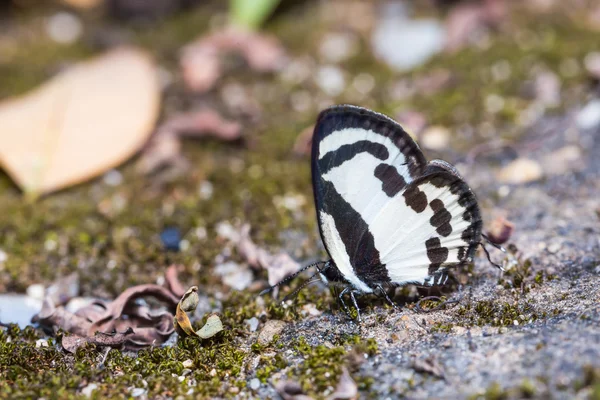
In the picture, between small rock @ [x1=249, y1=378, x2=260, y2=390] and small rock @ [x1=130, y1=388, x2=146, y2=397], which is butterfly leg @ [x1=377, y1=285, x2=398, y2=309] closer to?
small rock @ [x1=249, y1=378, x2=260, y2=390]

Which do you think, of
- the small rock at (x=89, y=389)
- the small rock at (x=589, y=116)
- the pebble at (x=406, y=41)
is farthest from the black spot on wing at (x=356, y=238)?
the pebble at (x=406, y=41)

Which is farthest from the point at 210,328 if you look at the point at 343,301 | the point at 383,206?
the point at 383,206

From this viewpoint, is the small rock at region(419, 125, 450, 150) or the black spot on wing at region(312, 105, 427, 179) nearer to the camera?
the black spot on wing at region(312, 105, 427, 179)

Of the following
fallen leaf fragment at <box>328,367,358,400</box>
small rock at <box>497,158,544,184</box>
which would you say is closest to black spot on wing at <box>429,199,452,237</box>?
fallen leaf fragment at <box>328,367,358,400</box>

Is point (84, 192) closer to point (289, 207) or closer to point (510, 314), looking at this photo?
point (289, 207)

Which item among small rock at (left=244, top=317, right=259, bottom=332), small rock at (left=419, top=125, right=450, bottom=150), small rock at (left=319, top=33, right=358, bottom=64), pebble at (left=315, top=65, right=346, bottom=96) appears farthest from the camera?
small rock at (left=319, top=33, right=358, bottom=64)

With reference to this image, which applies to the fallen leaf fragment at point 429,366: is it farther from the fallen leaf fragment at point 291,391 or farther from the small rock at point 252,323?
the small rock at point 252,323

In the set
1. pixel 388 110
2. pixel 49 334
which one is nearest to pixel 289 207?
pixel 388 110
